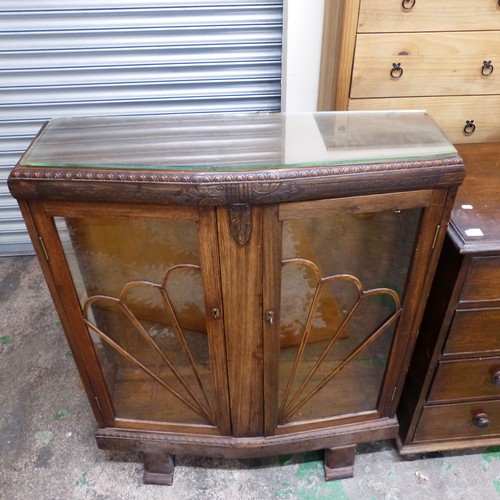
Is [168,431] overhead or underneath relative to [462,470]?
overhead

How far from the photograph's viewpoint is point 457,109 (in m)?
1.16

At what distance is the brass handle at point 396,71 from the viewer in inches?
42.3

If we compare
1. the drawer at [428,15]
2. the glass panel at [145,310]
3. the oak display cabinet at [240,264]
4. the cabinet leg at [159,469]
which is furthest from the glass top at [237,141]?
the cabinet leg at [159,469]

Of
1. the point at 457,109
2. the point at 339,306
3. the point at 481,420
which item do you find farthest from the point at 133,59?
the point at 481,420

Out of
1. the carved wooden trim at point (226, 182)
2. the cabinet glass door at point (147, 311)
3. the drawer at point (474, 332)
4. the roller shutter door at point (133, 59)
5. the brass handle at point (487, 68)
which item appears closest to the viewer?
the carved wooden trim at point (226, 182)

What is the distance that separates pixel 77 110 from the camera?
1.72 metres

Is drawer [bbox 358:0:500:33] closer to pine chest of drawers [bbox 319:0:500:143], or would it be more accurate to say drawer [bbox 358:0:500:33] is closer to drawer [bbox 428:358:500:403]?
pine chest of drawers [bbox 319:0:500:143]

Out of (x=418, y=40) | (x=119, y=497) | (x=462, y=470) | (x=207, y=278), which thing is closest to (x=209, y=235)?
(x=207, y=278)

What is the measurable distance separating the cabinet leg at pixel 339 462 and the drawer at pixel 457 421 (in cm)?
18

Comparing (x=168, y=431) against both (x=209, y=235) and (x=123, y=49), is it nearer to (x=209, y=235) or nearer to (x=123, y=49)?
(x=209, y=235)

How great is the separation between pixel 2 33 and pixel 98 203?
116 centimetres

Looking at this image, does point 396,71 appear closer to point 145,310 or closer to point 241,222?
point 241,222

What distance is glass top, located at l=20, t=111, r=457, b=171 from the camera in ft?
2.52

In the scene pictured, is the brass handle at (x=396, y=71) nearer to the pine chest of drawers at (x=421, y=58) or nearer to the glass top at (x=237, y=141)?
the pine chest of drawers at (x=421, y=58)
